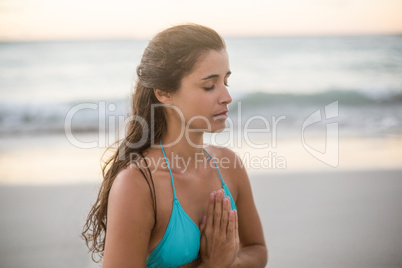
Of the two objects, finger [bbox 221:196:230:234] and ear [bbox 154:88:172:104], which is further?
ear [bbox 154:88:172:104]

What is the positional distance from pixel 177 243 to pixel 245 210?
0.59 metres

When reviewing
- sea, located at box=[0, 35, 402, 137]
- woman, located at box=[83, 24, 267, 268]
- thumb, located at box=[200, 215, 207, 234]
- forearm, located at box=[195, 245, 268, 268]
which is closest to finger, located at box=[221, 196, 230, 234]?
woman, located at box=[83, 24, 267, 268]

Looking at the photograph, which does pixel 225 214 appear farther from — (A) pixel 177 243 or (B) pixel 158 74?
(B) pixel 158 74

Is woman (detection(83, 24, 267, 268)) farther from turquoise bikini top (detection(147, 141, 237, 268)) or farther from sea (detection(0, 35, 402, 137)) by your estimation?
sea (detection(0, 35, 402, 137))

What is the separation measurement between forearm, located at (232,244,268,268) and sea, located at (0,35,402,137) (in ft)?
20.4

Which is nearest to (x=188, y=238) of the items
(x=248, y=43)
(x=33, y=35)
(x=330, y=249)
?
(x=330, y=249)

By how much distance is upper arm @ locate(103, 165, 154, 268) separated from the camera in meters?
2.09

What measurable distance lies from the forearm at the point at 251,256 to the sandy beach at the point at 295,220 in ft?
5.76

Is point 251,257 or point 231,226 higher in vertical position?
point 231,226

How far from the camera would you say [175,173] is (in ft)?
8.05

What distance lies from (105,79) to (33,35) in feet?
12.8

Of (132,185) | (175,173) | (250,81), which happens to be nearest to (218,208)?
(175,173)

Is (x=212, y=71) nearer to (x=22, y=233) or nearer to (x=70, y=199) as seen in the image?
(x=22, y=233)

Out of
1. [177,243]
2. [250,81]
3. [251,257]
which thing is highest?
[250,81]
